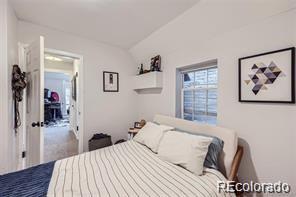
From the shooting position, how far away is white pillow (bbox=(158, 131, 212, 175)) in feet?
4.69

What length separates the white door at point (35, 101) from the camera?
184cm

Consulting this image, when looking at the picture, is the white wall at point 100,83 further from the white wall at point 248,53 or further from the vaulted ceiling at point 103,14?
the white wall at point 248,53

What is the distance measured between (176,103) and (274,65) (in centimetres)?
143

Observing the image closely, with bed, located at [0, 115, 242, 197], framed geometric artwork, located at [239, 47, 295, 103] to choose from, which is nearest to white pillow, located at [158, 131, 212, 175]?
bed, located at [0, 115, 242, 197]

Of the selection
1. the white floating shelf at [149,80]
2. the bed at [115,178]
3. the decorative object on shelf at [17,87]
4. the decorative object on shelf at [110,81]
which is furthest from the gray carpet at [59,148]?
the white floating shelf at [149,80]

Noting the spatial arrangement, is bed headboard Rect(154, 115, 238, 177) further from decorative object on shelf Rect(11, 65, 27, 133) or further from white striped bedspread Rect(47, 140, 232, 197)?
decorative object on shelf Rect(11, 65, 27, 133)

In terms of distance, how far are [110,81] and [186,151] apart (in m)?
2.24

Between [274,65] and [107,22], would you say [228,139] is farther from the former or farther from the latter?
[107,22]

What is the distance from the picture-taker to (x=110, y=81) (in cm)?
320

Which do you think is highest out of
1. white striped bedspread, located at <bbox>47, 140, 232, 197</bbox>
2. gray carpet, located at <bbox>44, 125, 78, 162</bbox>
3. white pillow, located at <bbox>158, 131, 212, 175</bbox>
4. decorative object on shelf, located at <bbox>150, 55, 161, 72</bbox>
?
decorative object on shelf, located at <bbox>150, 55, 161, 72</bbox>

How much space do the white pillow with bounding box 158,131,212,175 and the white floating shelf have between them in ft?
4.14

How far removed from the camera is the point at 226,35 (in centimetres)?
187

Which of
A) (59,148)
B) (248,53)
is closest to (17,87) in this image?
(59,148)

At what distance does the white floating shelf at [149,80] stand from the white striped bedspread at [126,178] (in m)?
1.43
